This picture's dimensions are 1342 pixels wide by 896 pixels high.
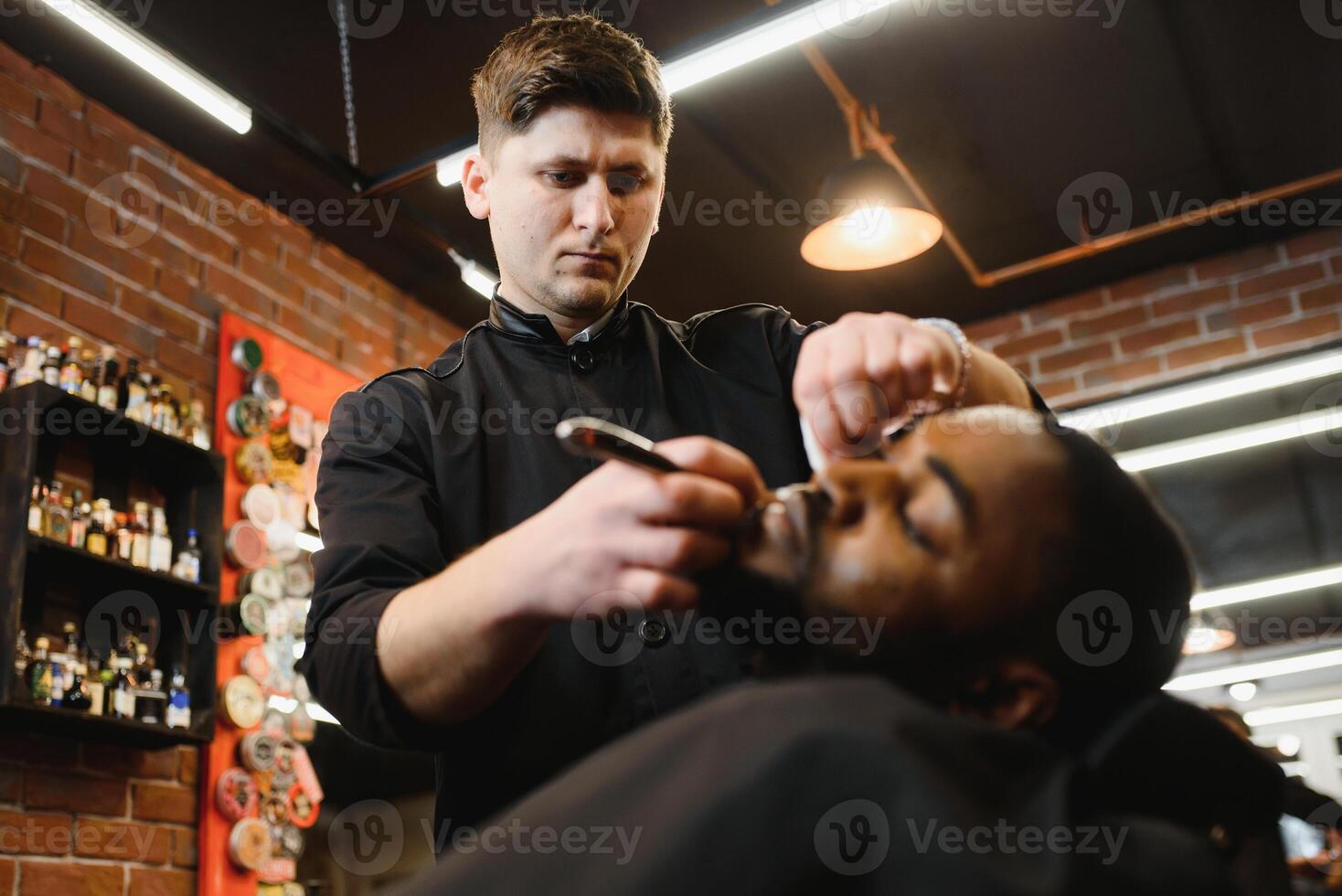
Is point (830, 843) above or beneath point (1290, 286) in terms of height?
beneath

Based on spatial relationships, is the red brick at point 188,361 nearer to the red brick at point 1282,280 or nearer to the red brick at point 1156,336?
the red brick at point 1156,336

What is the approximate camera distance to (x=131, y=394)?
10.4 ft

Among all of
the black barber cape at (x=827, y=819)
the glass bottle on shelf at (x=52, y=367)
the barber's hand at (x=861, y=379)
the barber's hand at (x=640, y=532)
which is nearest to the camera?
the black barber cape at (x=827, y=819)

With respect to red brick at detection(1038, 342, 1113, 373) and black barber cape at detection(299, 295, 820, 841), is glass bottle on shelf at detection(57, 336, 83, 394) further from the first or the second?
red brick at detection(1038, 342, 1113, 373)

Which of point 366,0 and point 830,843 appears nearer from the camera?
point 830,843

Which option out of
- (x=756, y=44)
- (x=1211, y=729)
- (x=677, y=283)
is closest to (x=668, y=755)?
(x=1211, y=729)

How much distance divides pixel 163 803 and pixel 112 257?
1.62 metres

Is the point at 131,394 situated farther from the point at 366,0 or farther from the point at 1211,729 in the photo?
the point at 1211,729

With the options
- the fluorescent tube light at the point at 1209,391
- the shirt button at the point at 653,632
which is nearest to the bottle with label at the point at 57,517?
→ the shirt button at the point at 653,632

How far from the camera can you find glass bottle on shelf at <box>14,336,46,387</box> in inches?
114

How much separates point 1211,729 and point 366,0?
3.08 metres

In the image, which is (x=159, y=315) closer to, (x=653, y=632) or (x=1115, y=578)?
(x=653, y=632)

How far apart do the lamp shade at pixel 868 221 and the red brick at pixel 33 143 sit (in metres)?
2.24

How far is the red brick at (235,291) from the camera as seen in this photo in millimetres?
3730
